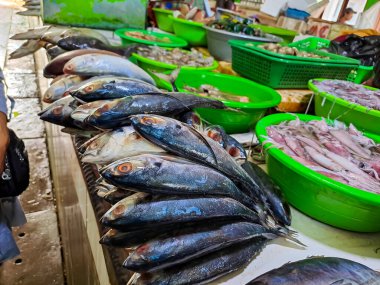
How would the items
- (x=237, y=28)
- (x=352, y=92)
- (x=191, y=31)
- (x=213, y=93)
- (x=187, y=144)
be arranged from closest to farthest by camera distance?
(x=187, y=144) → (x=213, y=93) → (x=352, y=92) → (x=237, y=28) → (x=191, y=31)

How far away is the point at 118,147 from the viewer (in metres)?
0.79

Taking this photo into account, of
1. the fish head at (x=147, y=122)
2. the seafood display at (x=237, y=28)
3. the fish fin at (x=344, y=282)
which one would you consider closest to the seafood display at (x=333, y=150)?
the fish fin at (x=344, y=282)

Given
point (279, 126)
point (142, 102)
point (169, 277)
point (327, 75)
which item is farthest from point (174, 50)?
point (169, 277)

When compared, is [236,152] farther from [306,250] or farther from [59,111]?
[59,111]

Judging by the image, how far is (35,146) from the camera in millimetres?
3514

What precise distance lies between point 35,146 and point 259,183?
3306 millimetres

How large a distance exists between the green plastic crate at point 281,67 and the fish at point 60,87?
3.77ft

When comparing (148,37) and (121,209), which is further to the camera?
(148,37)

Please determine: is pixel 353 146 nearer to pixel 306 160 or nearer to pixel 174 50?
pixel 306 160

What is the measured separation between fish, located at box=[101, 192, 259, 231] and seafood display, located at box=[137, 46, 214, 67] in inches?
55.5

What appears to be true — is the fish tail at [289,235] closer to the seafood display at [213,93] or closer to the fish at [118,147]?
the fish at [118,147]

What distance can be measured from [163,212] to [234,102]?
2.50 feet

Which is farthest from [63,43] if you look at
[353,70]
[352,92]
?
[353,70]

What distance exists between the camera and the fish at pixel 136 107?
2.76ft
